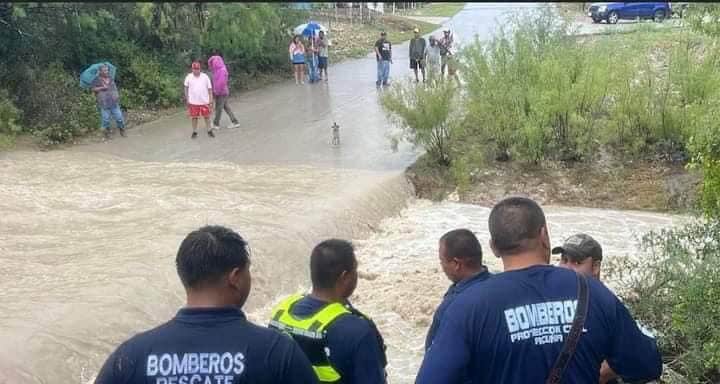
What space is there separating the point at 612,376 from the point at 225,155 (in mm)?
12093

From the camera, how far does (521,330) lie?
9.19ft

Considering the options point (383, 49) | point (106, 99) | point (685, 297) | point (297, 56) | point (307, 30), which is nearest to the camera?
point (685, 297)

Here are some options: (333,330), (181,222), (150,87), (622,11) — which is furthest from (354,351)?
(622,11)

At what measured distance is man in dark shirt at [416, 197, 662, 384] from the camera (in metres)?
2.81

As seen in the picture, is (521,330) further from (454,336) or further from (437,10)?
(437,10)

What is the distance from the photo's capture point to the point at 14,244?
33.0 feet

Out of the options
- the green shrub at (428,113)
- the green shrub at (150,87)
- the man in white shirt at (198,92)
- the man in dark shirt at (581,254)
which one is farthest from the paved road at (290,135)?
the man in dark shirt at (581,254)

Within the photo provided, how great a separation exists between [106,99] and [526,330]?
47.0 feet

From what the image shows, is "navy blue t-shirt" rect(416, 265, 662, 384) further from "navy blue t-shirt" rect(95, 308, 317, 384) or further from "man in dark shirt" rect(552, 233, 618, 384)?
"man in dark shirt" rect(552, 233, 618, 384)

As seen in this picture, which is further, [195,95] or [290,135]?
[290,135]

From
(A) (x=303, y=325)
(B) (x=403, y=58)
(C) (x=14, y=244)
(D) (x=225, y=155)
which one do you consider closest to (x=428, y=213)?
(D) (x=225, y=155)

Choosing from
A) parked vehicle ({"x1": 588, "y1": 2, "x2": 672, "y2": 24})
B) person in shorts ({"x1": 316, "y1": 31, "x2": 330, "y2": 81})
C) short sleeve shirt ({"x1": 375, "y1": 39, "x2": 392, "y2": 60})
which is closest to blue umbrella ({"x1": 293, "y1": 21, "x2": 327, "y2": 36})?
person in shorts ({"x1": 316, "y1": 31, "x2": 330, "y2": 81})

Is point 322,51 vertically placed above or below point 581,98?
above

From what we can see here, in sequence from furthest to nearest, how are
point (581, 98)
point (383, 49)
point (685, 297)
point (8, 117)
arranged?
point (383, 49) → point (8, 117) → point (581, 98) → point (685, 297)
